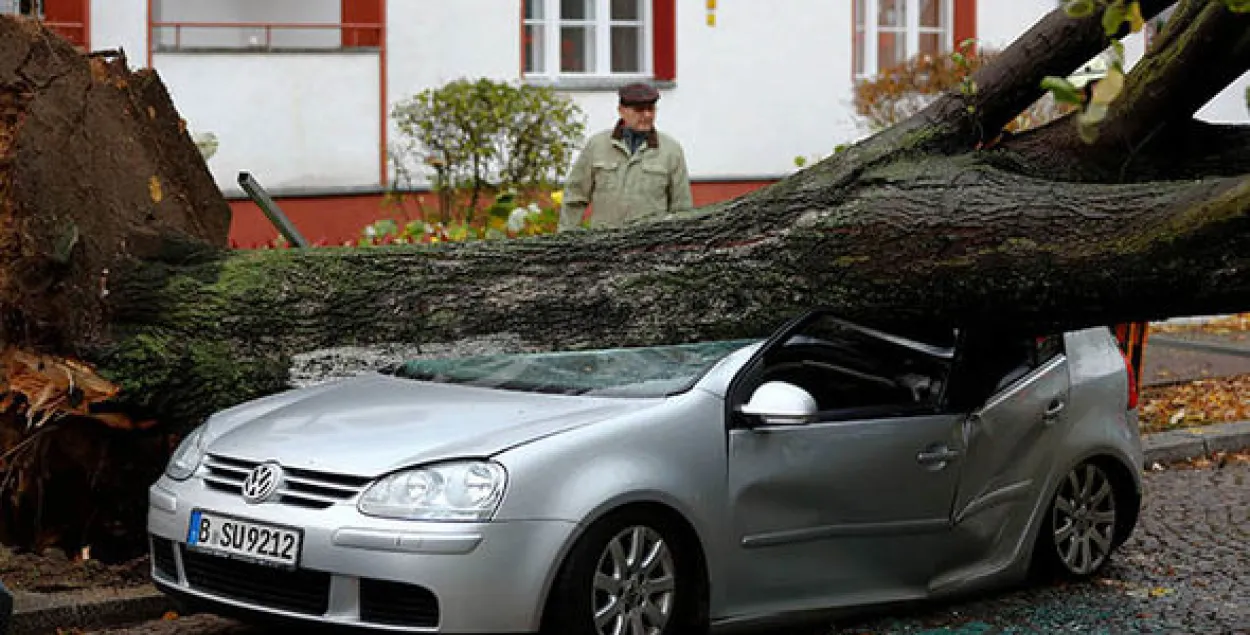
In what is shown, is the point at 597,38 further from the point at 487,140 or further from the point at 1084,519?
the point at 1084,519

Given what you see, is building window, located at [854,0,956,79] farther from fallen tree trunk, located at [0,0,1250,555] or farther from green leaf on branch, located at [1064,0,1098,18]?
green leaf on branch, located at [1064,0,1098,18]

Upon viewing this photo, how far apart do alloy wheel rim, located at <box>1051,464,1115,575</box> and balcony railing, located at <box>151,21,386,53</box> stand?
1058cm

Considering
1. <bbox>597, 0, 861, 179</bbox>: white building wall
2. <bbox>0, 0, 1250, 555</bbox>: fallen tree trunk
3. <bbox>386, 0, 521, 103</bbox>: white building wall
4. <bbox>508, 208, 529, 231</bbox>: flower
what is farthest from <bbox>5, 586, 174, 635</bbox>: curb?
<bbox>597, 0, 861, 179</bbox>: white building wall

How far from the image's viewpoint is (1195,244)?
7.09 m

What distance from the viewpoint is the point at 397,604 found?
6.12 metres

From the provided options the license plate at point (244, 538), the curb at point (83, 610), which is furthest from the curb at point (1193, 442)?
the license plate at point (244, 538)

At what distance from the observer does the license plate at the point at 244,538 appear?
6270 mm

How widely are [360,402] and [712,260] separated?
180 centimetres

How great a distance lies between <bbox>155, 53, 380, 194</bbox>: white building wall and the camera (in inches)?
674

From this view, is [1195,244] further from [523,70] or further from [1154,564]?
[523,70]

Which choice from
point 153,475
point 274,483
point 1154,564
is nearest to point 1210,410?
point 1154,564

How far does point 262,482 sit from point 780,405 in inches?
69.0

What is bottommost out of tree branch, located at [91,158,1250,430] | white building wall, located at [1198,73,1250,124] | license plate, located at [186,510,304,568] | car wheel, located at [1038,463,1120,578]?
car wheel, located at [1038,463,1120,578]

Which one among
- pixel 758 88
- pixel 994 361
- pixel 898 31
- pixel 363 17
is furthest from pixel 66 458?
pixel 898 31
